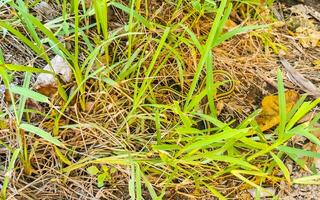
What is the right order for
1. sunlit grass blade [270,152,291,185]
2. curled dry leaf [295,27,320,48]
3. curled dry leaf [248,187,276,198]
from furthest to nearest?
1. curled dry leaf [295,27,320,48]
2. curled dry leaf [248,187,276,198]
3. sunlit grass blade [270,152,291,185]

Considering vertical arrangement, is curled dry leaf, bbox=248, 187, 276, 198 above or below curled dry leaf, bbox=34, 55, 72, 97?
below

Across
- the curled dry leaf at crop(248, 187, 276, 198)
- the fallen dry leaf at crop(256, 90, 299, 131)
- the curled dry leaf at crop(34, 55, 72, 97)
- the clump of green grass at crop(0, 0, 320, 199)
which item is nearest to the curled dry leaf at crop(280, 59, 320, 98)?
the fallen dry leaf at crop(256, 90, 299, 131)

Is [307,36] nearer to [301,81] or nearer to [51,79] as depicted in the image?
[301,81]

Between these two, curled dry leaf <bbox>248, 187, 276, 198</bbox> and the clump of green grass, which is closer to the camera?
the clump of green grass

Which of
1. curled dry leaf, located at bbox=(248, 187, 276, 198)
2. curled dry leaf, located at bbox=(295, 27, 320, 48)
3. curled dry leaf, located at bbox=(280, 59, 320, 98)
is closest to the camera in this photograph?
curled dry leaf, located at bbox=(248, 187, 276, 198)

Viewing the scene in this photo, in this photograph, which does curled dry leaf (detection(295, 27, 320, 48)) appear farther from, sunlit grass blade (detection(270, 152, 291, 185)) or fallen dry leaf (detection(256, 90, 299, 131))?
sunlit grass blade (detection(270, 152, 291, 185))
